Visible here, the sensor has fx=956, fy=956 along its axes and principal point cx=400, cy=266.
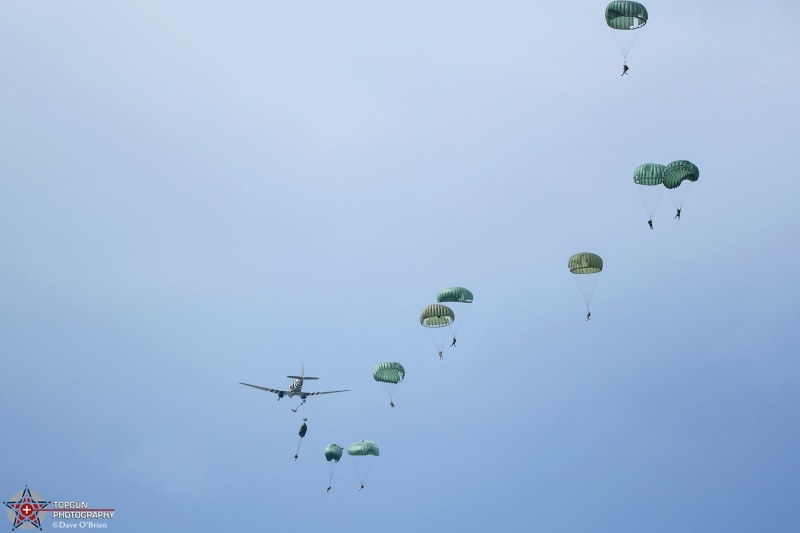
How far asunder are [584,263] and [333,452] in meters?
37.5

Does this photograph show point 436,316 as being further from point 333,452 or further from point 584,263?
point 333,452

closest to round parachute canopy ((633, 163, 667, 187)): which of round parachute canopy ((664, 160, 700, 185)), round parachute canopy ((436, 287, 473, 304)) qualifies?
round parachute canopy ((664, 160, 700, 185))

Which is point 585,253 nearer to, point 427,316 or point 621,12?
point 427,316

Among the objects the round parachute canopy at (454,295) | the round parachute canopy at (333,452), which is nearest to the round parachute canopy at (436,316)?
the round parachute canopy at (454,295)

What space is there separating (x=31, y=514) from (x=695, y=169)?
101 meters

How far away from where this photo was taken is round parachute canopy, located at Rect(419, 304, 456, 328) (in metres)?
91.1

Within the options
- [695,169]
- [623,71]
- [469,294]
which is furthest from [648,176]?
[469,294]

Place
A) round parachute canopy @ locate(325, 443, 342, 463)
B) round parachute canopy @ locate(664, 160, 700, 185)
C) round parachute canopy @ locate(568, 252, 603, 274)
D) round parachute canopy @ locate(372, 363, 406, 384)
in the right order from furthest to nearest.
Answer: round parachute canopy @ locate(325, 443, 342, 463), round parachute canopy @ locate(372, 363, 406, 384), round parachute canopy @ locate(568, 252, 603, 274), round parachute canopy @ locate(664, 160, 700, 185)

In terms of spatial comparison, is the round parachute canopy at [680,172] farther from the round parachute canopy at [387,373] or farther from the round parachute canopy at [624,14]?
the round parachute canopy at [387,373]

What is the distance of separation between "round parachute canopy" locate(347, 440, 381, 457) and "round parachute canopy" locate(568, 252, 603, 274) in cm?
3108

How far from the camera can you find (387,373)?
98.0 m

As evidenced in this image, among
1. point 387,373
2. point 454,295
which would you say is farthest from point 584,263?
point 387,373

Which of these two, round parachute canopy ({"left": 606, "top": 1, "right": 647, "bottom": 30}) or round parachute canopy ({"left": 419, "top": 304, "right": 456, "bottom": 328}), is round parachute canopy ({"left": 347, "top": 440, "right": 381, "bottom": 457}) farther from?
round parachute canopy ({"left": 606, "top": 1, "right": 647, "bottom": 30})

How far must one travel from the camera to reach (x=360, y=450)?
10250cm
